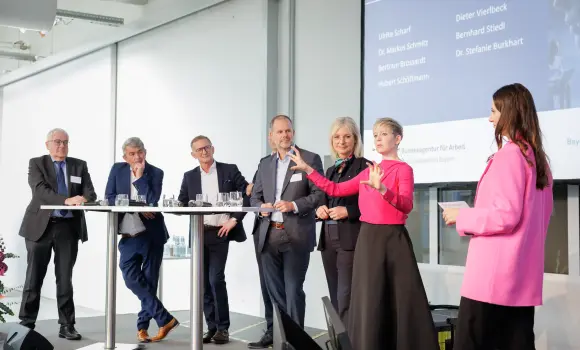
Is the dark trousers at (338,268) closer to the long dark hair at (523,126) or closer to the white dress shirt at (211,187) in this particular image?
the white dress shirt at (211,187)

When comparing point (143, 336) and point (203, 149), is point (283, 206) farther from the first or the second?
point (143, 336)

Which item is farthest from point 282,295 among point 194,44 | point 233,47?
point 194,44

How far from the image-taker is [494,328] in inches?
99.8

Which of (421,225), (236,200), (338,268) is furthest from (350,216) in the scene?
(421,225)

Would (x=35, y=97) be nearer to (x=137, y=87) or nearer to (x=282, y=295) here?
(x=137, y=87)

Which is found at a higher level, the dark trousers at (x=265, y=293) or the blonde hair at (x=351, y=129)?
the blonde hair at (x=351, y=129)

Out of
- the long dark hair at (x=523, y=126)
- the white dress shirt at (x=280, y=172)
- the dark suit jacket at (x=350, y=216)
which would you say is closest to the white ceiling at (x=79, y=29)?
the white dress shirt at (x=280, y=172)

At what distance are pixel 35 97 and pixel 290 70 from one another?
20.1ft

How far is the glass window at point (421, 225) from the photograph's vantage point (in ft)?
16.5

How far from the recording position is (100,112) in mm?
9305

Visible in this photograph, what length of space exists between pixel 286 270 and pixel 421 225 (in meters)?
1.17

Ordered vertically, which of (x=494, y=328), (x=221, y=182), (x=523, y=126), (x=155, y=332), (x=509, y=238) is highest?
(x=523, y=126)

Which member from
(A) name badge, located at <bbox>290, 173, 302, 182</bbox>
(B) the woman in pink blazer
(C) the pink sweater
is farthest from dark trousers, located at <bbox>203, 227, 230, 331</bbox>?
(B) the woman in pink blazer

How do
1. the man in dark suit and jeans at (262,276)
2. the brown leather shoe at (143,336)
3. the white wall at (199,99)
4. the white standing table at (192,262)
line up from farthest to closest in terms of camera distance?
the white wall at (199,99) → the brown leather shoe at (143,336) → the man in dark suit and jeans at (262,276) → the white standing table at (192,262)
